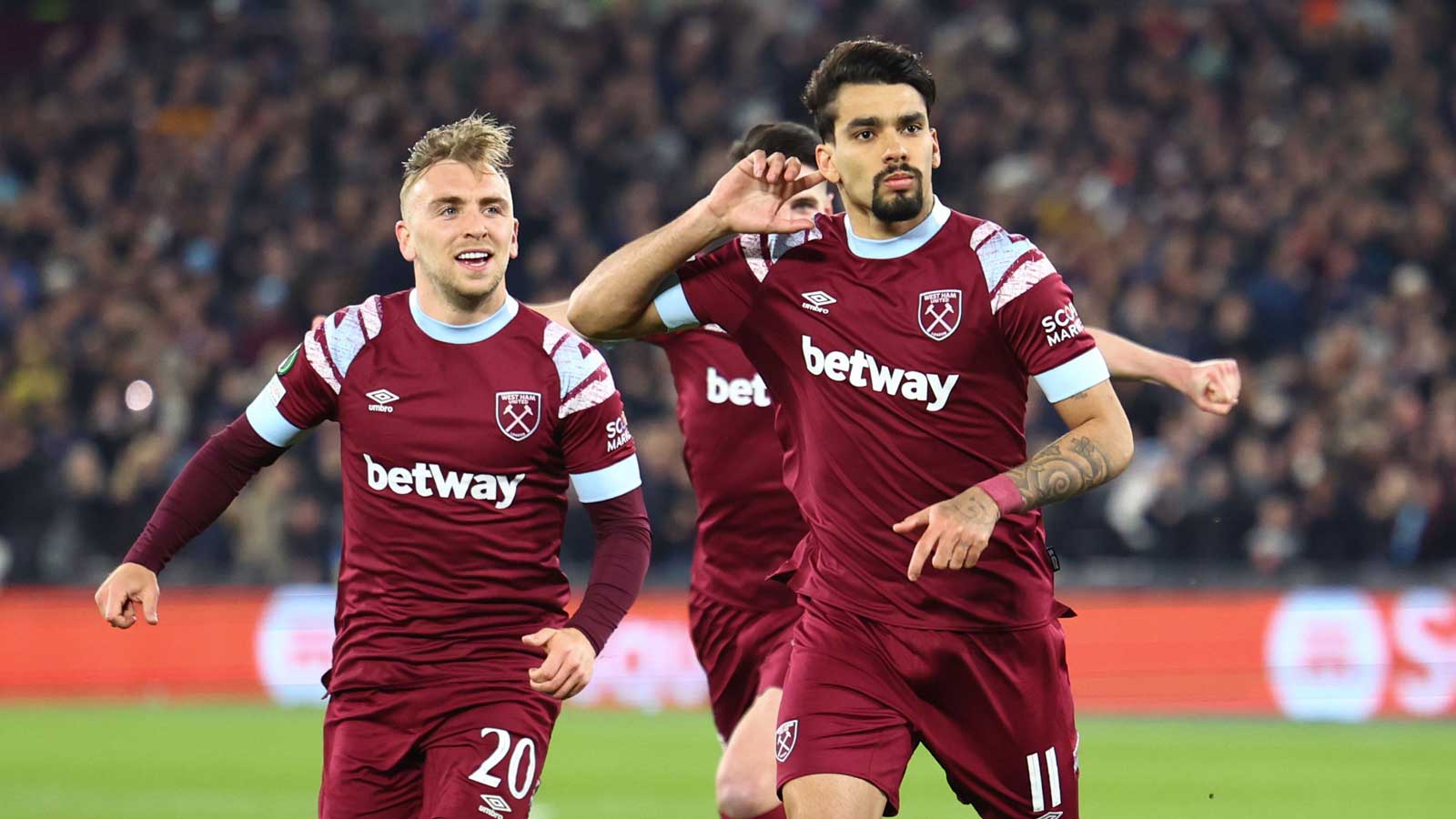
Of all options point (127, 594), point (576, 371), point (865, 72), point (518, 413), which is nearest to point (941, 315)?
point (865, 72)

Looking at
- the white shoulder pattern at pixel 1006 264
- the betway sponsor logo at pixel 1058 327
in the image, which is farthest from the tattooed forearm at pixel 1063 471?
the white shoulder pattern at pixel 1006 264

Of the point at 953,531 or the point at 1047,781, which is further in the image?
the point at 1047,781

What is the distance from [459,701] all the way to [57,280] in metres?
14.5

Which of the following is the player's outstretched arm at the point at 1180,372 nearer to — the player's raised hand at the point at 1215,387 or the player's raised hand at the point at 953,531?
Result: the player's raised hand at the point at 1215,387

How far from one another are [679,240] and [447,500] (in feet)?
3.18

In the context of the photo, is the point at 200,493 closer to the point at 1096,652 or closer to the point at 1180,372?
the point at 1180,372

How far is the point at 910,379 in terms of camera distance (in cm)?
576

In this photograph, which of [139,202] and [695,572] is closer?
[695,572]

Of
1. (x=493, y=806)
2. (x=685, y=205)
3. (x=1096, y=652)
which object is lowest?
(x=493, y=806)

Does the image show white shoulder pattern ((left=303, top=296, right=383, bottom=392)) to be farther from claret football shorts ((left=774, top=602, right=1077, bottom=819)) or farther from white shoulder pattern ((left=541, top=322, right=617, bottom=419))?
claret football shorts ((left=774, top=602, right=1077, bottom=819))

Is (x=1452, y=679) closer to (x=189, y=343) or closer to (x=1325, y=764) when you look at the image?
(x=1325, y=764)

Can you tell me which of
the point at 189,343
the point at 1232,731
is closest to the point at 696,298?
the point at 1232,731

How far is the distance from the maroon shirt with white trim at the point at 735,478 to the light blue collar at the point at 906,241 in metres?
1.55

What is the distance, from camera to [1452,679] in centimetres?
1472
